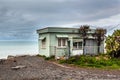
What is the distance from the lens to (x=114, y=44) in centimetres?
2252

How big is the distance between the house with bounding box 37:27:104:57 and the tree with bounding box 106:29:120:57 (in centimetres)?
330

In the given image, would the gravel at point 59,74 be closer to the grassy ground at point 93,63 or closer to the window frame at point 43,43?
the grassy ground at point 93,63

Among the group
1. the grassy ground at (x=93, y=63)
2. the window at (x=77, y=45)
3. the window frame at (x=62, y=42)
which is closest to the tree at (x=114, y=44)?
the grassy ground at (x=93, y=63)

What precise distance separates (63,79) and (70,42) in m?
14.5

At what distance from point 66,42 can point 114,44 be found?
20.6ft

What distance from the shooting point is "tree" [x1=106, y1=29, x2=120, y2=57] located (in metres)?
22.3

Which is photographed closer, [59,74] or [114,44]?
[59,74]

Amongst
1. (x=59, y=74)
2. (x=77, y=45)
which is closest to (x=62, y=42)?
(x=77, y=45)

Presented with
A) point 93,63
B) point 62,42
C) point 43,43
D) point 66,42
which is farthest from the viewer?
point 43,43

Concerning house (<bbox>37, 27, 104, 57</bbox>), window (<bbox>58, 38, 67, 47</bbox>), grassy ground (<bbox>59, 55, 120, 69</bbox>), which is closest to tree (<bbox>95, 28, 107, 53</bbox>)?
house (<bbox>37, 27, 104, 57</bbox>)

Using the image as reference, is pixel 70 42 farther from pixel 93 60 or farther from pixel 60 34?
pixel 93 60

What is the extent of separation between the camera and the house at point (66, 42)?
85.1 feet

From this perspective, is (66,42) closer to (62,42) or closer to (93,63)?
(62,42)

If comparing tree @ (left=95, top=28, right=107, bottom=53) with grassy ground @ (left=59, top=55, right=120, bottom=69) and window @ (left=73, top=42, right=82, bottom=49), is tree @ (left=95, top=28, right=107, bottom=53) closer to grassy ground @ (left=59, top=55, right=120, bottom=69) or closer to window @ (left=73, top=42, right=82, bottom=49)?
window @ (left=73, top=42, right=82, bottom=49)
